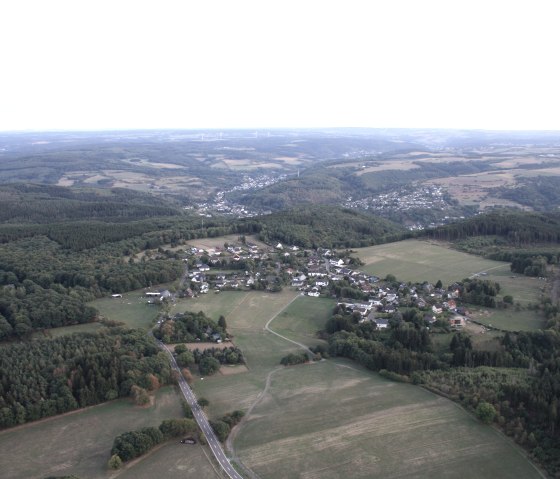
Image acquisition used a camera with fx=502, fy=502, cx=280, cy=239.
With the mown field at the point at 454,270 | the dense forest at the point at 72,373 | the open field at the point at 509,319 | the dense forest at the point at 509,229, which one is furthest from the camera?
the dense forest at the point at 509,229

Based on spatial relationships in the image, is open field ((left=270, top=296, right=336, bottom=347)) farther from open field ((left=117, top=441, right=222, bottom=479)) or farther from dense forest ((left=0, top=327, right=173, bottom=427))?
open field ((left=117, top=441, right=222, bottom=479))

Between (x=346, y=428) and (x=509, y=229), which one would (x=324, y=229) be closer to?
(x=509, y=229)

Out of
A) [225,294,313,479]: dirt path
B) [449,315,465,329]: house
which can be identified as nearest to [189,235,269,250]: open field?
[225,294,313,479]: dirt path

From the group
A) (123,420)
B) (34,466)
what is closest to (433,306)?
(123,420)

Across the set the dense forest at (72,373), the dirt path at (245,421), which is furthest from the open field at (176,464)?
the dense forest at (72,373)

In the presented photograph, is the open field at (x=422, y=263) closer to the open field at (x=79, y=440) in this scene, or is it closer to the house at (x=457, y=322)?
the house at (x=457, y=322)


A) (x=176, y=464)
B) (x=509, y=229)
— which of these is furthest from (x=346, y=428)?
(x=509, y=229)
